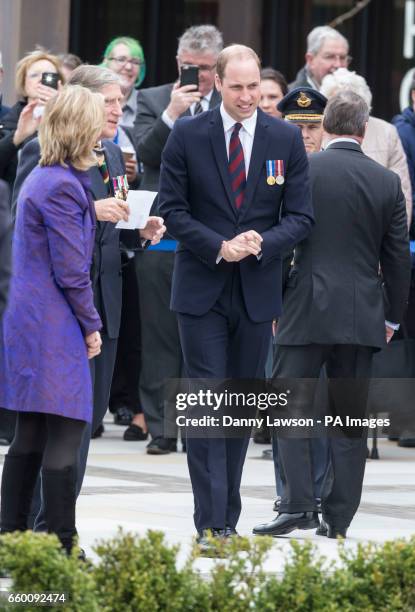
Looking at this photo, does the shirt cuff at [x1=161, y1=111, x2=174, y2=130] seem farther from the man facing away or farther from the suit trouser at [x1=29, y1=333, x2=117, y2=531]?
the suit trouser at [x1=29, y1=333, x2=117, y2=531]

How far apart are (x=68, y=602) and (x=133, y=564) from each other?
0.86 ft

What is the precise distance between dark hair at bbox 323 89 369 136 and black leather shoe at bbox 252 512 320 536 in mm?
1858

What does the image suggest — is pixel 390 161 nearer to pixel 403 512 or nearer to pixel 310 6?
pixel 403 512

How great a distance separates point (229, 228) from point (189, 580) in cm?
256

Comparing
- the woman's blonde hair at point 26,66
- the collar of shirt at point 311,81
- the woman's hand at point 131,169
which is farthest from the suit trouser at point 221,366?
the collar of shirt at point 311,81

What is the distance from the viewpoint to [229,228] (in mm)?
7512

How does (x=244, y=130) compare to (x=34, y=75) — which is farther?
(x=34, y=75)

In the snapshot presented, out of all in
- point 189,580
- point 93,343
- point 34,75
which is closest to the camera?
point 189,580

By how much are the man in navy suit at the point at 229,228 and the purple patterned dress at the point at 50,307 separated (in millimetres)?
985

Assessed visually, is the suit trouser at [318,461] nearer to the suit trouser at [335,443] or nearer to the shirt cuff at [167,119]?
the suit trouser at [335,443]

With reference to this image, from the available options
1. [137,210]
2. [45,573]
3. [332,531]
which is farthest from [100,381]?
[45,573]

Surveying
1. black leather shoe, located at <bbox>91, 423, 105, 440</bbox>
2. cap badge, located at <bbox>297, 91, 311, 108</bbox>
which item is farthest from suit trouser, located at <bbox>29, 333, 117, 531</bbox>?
black leather shoe, located at <bbox>91, 423, 105, 440</bbox>

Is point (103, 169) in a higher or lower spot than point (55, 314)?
higher

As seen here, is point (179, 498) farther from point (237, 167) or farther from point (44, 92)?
point (44, 92)
